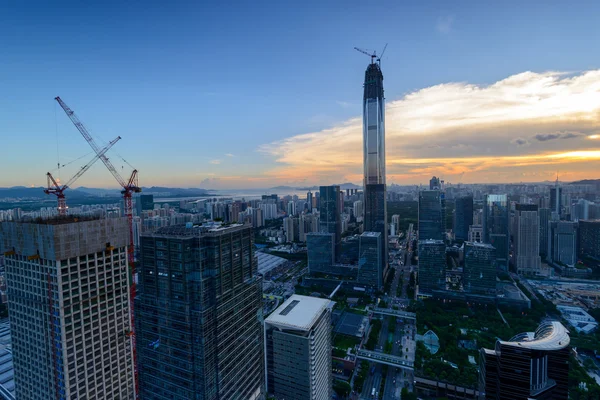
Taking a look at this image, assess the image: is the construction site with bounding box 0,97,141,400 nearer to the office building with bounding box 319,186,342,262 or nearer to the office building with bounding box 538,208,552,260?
the office building with bounding box 319,186,342,262

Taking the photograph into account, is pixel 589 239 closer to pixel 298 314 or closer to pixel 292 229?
pixel 292 229

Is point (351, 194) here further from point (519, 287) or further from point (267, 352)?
point (267, 352)

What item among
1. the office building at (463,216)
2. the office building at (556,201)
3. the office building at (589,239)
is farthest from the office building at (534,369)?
the office building at (556,201)

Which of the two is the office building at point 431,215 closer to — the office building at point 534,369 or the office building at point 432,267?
the office building at point 432,267

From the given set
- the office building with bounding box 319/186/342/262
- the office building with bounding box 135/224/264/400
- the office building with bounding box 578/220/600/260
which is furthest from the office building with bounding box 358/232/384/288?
the office building with bounding box 578/220/600/260

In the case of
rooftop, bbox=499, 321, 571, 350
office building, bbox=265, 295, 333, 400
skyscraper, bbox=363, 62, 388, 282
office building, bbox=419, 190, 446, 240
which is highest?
skyscraper, bbox=363, 62, 388, 282
